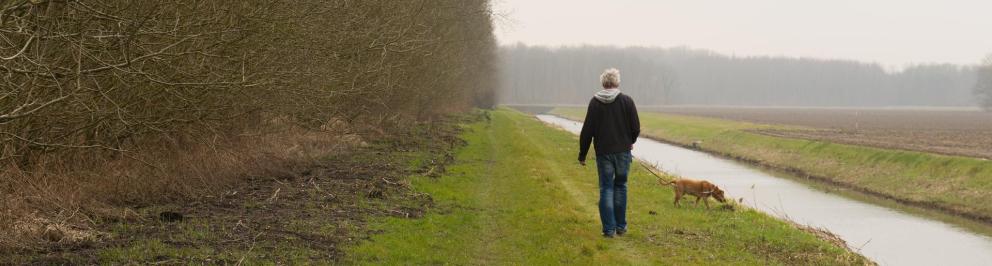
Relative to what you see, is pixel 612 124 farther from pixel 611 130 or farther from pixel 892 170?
pixel 892 170

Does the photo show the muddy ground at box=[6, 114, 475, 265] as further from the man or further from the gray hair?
the gray hair

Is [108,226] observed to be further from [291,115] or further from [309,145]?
[309,145]

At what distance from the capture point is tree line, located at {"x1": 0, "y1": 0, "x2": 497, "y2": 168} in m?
7.89

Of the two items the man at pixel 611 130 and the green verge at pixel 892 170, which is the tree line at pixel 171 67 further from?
the green verge at pixel 892 170

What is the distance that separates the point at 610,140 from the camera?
10109 millimetres

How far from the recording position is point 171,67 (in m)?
9.75

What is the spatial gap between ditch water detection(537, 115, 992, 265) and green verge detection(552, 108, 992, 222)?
3.53 feet


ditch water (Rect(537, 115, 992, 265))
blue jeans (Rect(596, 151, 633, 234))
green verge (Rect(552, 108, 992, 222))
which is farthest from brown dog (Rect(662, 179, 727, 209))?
green verge (Rect(552, 108, 992, 222))

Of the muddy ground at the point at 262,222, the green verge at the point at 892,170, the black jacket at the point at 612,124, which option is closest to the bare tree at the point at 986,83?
the green verge at the point at 892,170

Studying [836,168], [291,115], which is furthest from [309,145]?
[836,168]

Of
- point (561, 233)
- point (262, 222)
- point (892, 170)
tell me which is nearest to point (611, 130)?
point (561, 233)

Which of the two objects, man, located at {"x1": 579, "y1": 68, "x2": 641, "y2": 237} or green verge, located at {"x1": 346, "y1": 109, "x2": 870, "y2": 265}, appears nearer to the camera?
green verge, located at {"x1": 346, "y1": 109, "x2": 870, "y2": 265}

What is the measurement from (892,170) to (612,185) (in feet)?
74.5

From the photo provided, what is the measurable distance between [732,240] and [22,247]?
9.34m
